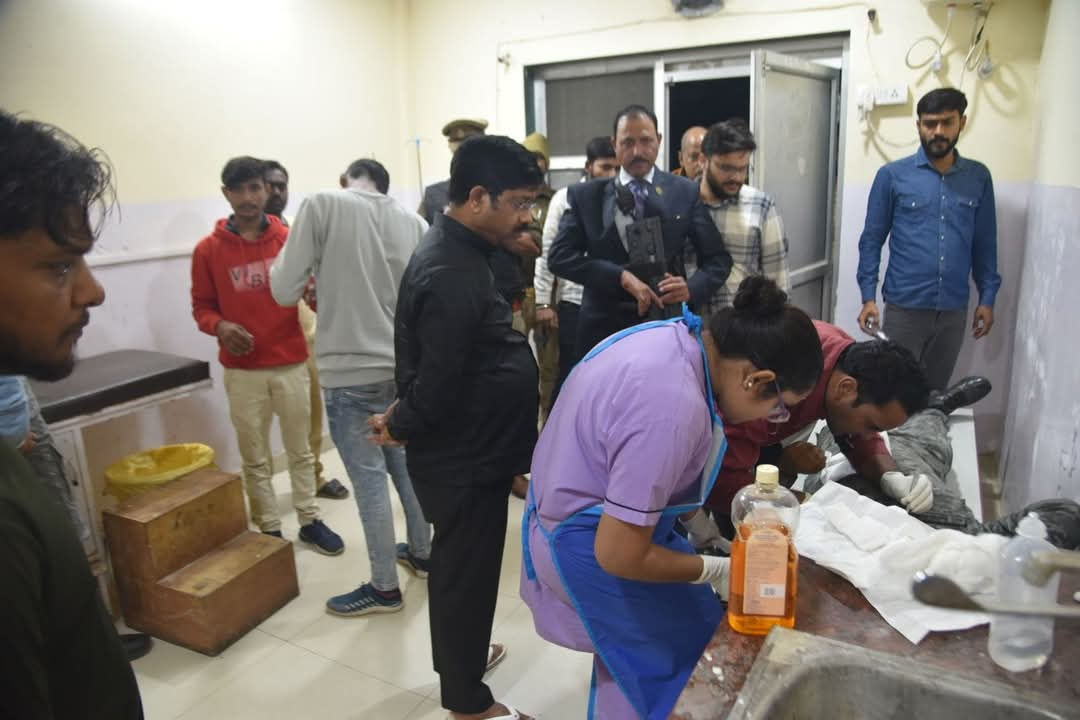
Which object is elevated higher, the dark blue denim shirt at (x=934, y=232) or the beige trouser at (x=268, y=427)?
the dark blue denim shirt at (x=934, y=232)

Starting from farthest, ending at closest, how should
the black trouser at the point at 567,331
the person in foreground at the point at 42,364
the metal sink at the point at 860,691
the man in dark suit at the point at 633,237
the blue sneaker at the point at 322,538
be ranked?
1. the black trouser at the point at 567,331
2. the blue sneaker at the point at 322,538
3. the man in dark suit at the point at 633,237
4. the metal sink at the point at 860,691
5. the person in foreground at the point at 42,364

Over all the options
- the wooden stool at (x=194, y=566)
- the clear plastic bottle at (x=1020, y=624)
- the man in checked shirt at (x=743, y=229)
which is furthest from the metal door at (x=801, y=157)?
the wooden stool at (x=194, y=566)

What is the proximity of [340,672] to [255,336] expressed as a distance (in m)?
1.19

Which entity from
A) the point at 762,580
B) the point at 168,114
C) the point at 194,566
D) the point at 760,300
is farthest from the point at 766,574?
the point at 168,114

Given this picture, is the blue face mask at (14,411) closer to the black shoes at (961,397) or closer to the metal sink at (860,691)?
the metal sink at (860,691)

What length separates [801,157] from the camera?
3.38 meters

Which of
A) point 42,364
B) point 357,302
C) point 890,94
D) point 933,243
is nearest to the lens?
point 42,364

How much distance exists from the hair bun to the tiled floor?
1.27 meters

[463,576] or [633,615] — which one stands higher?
[633,615]

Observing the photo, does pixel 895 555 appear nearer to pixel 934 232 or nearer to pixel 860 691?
pixel 860 691

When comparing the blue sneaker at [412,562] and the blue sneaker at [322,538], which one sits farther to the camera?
the blue sneaker at [322,538]

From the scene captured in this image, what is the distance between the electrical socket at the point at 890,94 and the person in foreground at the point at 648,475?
264cm

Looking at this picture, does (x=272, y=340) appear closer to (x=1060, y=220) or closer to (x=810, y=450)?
(x=810, y=450)

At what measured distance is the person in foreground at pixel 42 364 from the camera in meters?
0.57
